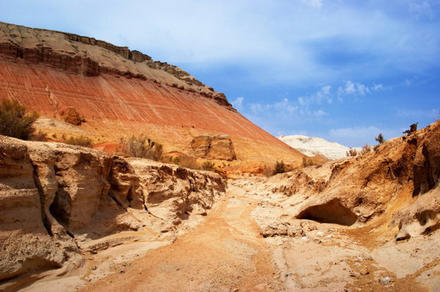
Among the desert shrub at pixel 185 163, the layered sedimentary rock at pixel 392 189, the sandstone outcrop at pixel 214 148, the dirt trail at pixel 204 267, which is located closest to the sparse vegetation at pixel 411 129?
the layered sedimentary rock at pixel 392 189

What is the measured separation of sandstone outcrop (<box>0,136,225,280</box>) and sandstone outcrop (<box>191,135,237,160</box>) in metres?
21.4

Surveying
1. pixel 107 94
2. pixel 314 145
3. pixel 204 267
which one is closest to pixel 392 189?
pixel 204 267

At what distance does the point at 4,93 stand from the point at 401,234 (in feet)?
122

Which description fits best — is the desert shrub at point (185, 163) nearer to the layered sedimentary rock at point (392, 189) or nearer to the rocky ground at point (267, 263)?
the layered sedimentary rock at point (392, 189)

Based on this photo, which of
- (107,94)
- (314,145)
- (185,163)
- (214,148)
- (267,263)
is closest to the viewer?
(267,263)

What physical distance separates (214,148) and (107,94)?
21.1 m

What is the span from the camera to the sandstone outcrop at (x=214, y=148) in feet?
97.5

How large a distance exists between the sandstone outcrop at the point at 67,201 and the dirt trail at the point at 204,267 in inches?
31.1

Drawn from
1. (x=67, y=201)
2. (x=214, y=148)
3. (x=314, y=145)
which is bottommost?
(x=67, y=201)

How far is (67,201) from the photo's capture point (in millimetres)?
5191

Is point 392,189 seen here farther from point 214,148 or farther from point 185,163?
point 214,148

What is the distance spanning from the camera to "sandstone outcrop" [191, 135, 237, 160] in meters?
29.7

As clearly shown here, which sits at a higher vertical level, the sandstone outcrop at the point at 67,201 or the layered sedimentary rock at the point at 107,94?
the layered sedimentary rock at the point at 107,94

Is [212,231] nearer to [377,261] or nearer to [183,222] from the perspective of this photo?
[183,222]
